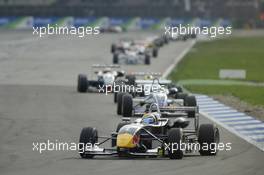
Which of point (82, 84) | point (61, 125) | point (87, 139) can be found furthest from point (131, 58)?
point (87, 139)

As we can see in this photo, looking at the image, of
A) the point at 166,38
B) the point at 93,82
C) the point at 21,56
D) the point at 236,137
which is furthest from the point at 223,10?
the point at 236,137

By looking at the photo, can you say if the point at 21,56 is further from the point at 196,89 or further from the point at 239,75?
the point at 196,89

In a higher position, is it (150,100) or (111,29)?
(111,29)

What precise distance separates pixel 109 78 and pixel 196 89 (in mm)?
4628

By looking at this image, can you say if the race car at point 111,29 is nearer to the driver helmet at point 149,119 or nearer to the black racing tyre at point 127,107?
the black racing tyre at point 127,107

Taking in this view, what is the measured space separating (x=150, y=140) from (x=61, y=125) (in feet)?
20.6

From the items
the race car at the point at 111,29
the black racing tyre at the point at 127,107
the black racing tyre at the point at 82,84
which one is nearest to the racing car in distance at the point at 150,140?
the black racing tyre at the point at 127,107

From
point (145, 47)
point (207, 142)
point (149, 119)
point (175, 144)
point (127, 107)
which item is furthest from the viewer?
point (145, 47)

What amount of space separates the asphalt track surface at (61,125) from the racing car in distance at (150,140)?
0.20 meters

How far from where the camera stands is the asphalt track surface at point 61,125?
18484 mm

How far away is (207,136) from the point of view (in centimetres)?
2044

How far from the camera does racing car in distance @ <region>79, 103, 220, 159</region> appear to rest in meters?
19.7

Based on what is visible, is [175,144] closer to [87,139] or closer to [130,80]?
[87,139]

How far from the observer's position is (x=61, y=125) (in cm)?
2638
